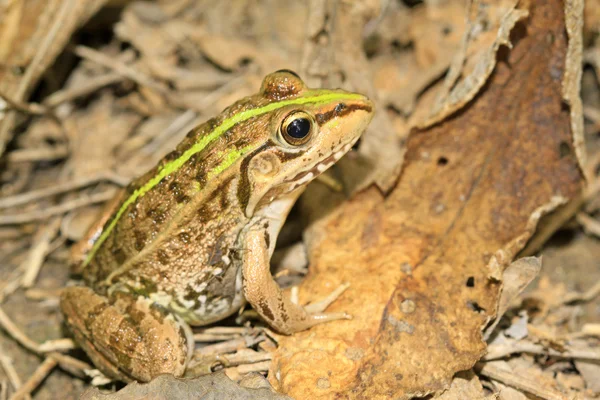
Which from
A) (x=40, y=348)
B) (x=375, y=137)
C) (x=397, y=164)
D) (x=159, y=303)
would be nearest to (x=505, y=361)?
(x=397, y=164)

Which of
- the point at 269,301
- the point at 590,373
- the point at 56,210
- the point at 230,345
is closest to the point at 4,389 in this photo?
the point at 56,210

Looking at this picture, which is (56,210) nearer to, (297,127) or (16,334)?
(16,334)

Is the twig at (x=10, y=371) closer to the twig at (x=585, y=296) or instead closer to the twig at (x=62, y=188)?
the twig at (x=62, y=188)

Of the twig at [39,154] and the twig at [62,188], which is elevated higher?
the twig at [39,154]

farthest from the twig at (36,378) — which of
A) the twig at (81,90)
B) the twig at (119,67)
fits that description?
the twig at (119,67)

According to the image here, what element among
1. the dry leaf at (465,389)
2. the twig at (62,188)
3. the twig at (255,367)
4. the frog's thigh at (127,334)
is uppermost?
the twig at (62,188)

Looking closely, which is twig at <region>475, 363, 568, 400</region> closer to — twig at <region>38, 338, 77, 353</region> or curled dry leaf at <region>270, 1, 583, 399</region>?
curled dry leaf at <region>270, 1, 583, 399</region>
